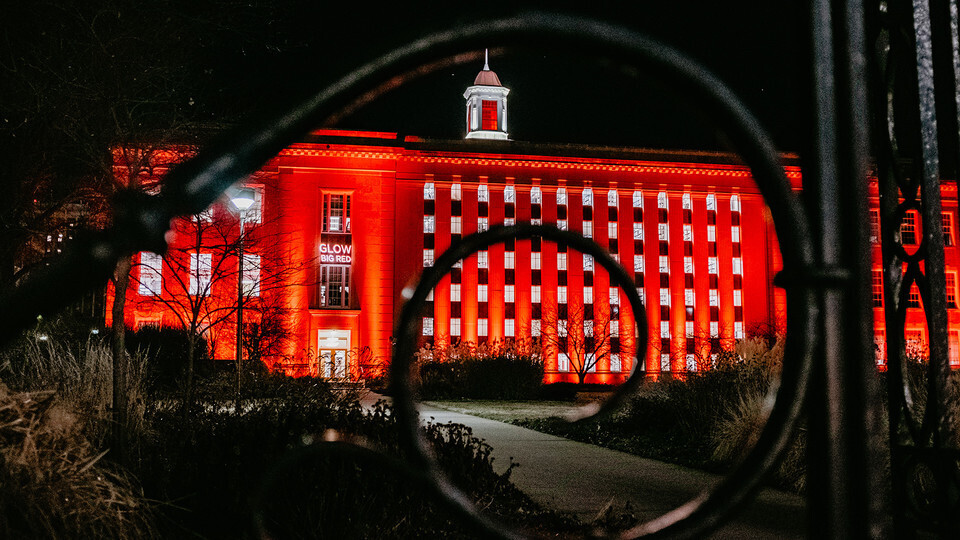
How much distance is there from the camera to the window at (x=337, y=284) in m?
45.9

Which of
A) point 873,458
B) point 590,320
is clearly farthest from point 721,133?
point 590,320

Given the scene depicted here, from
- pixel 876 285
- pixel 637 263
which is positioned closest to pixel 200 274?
pixel 637 263

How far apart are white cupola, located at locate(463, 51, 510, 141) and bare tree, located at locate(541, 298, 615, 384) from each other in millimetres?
13365

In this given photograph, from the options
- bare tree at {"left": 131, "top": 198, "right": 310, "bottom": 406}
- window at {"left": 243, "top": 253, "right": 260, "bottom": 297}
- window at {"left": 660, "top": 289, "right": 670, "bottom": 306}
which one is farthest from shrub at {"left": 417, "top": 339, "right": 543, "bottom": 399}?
window at {"left": 660, "top": 289, "right": 670, "bottom": 306}

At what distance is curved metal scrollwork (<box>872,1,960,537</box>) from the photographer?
2352 millimetres

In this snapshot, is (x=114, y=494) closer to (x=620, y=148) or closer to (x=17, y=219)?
(x=17, y=219)

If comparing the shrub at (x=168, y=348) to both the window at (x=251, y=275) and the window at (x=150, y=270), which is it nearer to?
the window at (x=150, y=270)

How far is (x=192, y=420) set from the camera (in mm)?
7137

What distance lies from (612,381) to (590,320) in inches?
179

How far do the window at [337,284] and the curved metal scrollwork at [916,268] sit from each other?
146ft

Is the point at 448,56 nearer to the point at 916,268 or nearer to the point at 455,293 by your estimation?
the point at 916,268

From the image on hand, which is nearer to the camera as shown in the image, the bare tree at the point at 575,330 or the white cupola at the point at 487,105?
the bare tree at the point at 575,330

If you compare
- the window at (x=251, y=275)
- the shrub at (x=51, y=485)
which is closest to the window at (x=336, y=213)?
the window at (x=251, y=275)

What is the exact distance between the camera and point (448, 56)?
64 cm
